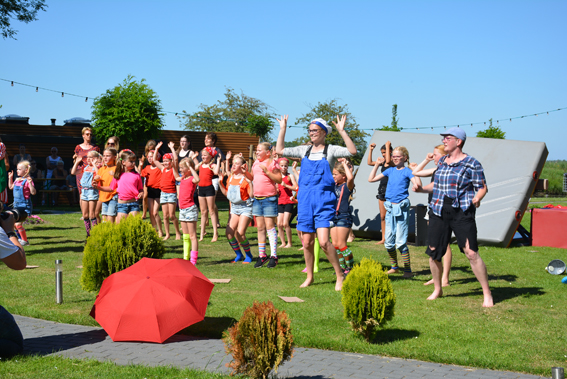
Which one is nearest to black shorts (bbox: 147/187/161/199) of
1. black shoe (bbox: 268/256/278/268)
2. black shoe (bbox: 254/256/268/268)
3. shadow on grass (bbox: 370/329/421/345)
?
black shoe (bbox: 254/256/268/268)

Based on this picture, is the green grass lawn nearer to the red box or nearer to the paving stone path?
the paving stone path

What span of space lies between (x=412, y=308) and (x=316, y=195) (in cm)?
190

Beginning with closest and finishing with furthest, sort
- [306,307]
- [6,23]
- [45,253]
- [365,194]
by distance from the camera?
[306,307] < [45,253] < [365,194] < [6,23]

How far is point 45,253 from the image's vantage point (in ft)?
36.0

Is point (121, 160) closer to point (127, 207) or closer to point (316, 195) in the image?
point (127, 207)

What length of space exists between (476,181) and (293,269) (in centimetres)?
385

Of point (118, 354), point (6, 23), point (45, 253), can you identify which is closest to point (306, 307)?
point (118, 354)

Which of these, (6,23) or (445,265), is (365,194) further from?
(6,23)

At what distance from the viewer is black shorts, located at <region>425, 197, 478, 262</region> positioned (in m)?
6.76

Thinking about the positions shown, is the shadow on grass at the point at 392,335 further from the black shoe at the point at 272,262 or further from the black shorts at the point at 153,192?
the black shorts at the point at 153,192

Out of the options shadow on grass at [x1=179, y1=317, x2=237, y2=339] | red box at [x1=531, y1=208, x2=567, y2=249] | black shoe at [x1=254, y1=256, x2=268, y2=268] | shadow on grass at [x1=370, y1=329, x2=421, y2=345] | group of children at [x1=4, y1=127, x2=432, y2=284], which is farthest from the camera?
red box at [x1=531, y1=208, x2=567, y2=249]

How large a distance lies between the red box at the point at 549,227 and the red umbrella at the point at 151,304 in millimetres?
9779

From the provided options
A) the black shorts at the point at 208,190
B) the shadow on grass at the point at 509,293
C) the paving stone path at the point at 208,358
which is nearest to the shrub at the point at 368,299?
the paving stone path at the point at 208,358

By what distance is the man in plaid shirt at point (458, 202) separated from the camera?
22.2 ft
